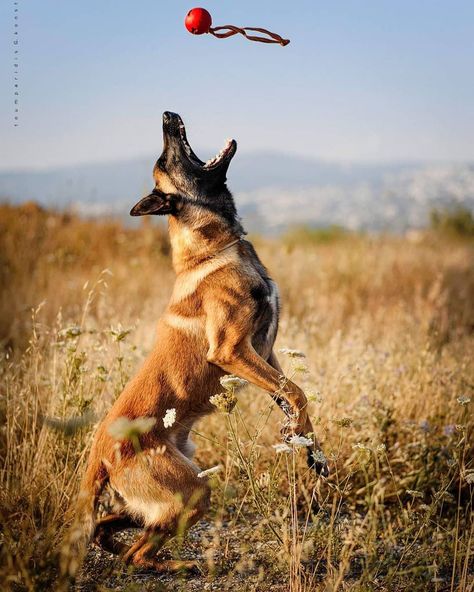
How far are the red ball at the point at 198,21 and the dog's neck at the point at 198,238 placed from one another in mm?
935

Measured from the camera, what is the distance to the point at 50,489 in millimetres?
3193

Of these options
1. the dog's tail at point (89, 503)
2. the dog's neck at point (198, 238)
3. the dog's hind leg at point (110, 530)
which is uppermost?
the dog's neck at point (198, 238)

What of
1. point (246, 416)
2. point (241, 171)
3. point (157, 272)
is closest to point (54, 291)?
point (157, 272)

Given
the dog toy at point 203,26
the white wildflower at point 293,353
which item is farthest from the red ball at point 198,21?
the white wildflower at point 293,353

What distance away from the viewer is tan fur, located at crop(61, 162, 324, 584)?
8.63 feet

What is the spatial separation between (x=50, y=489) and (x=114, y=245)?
→ 7.56 metres

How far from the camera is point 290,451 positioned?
2.36m

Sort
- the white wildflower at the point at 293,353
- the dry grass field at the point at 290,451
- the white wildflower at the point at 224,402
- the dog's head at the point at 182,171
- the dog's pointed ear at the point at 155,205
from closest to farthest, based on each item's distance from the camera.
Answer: the white wildflower at the point at 224,402
the dry grass field at the point at 290,451
the white wildflower at the point at 293,353
the dog's pointed ear at the point at 155,205
the dog's head at the point at 182,171

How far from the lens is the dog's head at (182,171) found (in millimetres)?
3414

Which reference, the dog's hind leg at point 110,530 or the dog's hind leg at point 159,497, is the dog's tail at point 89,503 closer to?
the dog's hind leg at point 159,497

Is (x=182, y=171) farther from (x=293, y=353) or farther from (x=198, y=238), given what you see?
(x=293, y=353)

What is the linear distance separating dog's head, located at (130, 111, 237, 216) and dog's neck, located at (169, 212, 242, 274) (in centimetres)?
10

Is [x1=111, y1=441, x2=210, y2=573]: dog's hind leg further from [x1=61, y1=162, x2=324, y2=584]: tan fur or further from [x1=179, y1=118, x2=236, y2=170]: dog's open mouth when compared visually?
[x1=179, y1=118, x2=236, y2=170]: dog's open mouth

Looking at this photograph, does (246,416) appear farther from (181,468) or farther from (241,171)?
(241,171)
